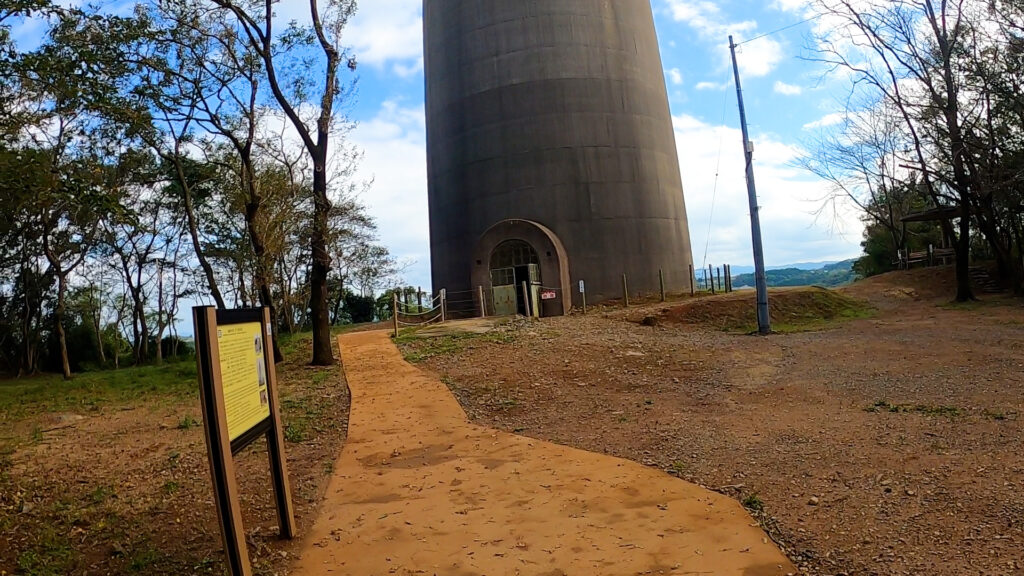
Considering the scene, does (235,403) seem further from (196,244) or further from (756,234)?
(196,244)

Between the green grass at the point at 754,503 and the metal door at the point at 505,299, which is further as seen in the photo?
the metal door at the point at 505,299

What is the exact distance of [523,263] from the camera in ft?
72.6

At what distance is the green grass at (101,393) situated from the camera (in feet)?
38.9

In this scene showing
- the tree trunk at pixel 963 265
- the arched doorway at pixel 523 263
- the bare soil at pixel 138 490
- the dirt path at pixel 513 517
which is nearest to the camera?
the dirt path at pixel 513 517

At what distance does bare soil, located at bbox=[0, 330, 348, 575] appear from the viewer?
459 centimetres

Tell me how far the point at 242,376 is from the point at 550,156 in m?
19.7

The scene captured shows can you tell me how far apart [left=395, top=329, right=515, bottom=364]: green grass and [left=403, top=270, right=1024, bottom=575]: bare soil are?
0.11 meters

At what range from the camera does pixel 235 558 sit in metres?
3.76

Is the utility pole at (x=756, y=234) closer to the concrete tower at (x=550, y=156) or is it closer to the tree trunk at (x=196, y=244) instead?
the concrete tower at (x=550, y=156)

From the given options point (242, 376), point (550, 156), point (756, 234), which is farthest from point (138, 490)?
point (550, 156)

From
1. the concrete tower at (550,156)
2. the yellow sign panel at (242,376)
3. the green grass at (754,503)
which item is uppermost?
the concrete tower at (550,156)

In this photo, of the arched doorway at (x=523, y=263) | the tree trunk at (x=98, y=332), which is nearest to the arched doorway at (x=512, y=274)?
the arched doorway at (x=523, y=263)

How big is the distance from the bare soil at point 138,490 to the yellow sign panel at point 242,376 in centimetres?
97

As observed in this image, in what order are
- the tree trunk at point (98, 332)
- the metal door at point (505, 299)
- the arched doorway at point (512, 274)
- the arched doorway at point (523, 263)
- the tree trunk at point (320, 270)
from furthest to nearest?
the tree trunk at point (98, 332) → the metal door at point (505, 299) → the arched doorway at point (512, 274) → the arched doorway at point (523, 263) → the tree trunk at point (320, 270)
